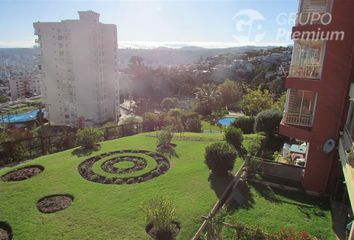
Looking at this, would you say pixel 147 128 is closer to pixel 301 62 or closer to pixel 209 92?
pixel 301 62

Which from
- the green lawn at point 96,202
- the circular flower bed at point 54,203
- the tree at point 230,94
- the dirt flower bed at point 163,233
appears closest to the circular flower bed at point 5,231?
the green lawn at point 96,202

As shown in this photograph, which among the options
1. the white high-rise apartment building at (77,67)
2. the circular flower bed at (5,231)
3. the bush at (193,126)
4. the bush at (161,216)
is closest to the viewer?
the bush at (161,216)

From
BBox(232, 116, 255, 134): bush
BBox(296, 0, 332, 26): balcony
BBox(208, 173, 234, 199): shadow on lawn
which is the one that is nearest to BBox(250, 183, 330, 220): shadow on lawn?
BBox(208, 173, 234, 199): shadow on lawn

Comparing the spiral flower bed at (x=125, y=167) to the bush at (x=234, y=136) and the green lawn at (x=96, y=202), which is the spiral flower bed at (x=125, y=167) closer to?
the green lawn at (x=96, y=202)

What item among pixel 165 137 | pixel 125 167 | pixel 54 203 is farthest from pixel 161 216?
pixel 165 137

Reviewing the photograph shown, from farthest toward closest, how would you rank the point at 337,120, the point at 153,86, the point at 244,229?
1. the point at 153,86
2. the point at 337,120
3. the point at 244,229

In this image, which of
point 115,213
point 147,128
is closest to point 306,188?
point 115,213

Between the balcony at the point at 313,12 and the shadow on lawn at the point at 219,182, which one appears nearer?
the balcony at the point at 313,12

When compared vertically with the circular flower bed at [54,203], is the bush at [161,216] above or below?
above
